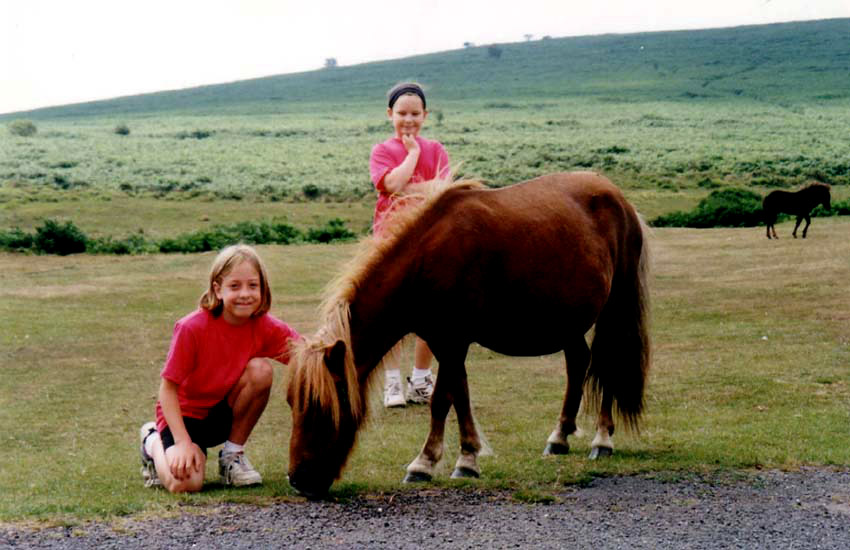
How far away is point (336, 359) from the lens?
5.37 metres

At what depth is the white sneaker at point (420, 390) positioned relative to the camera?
9008mm

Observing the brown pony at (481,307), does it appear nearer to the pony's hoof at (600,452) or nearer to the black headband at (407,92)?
the pony's hoof at (600,452)

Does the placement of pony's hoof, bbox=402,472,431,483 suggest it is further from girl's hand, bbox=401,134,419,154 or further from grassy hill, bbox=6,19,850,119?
grassy hill, bbox=6,19,850,119

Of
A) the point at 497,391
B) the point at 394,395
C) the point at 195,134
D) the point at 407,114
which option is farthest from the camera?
the point at 195,134

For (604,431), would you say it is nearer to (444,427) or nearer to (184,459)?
(444,427)

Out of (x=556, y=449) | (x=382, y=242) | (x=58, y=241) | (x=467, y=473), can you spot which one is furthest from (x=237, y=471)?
(x=58, y=241)

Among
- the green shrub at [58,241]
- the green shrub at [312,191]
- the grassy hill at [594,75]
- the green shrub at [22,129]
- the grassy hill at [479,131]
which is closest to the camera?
the green shrub at [58,241]

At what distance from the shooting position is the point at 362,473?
251 inches

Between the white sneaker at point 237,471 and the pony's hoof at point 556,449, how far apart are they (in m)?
2.15

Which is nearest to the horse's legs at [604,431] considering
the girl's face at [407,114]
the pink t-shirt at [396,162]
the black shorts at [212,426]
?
the pink t-shirt at [396,162]

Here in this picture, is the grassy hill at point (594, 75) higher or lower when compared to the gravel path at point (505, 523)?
higher

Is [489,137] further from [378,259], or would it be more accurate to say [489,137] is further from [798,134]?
[378,259]

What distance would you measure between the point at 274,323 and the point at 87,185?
43.7 metres

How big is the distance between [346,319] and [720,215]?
84.9ft
